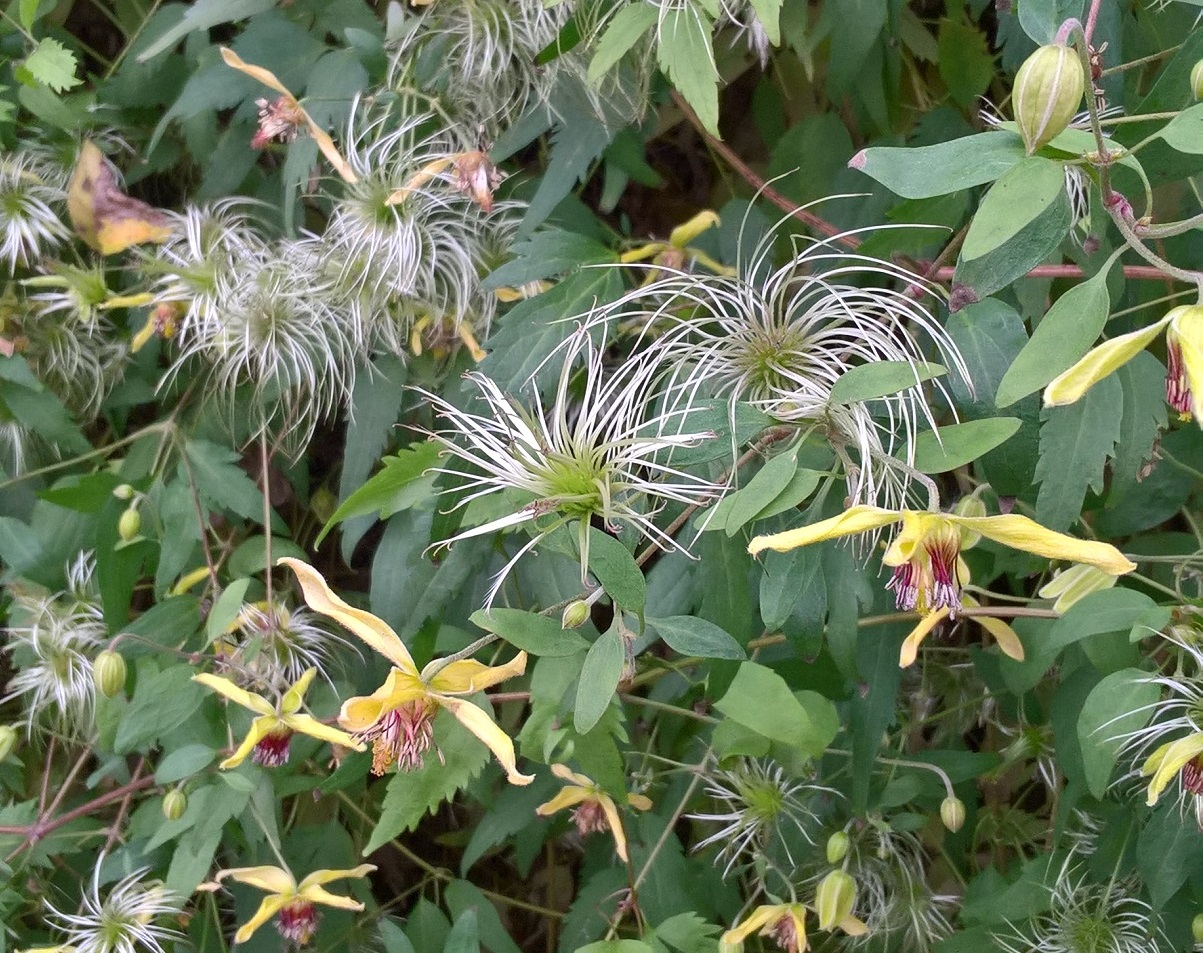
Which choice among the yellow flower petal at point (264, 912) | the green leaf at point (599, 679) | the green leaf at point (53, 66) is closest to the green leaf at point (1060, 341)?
the green leaf at point (599, 679)

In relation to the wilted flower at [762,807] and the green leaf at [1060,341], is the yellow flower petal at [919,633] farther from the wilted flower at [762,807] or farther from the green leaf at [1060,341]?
the wilted flower at [762,807]

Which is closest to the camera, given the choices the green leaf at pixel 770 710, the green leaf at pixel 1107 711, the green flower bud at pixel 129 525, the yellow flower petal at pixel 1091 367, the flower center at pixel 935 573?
the yellow flower petal at pixel 1091 367

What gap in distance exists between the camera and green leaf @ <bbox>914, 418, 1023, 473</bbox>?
58 centimetres

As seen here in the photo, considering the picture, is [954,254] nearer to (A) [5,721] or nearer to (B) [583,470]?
(B) [583,470]

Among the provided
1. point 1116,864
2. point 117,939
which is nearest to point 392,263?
point 117,939

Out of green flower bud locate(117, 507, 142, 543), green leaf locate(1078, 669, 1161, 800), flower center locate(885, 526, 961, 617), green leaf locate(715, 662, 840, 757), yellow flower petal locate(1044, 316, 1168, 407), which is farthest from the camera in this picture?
green flower bud locate(117, 507, 142, 543)

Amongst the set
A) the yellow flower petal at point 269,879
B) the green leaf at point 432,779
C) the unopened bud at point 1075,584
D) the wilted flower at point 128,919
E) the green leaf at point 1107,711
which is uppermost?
the unopened bud at point 1075,584

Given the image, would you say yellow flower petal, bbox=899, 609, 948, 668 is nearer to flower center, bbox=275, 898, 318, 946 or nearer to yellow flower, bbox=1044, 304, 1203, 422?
yellow flower, bbox=1044, 304, 1203, 422

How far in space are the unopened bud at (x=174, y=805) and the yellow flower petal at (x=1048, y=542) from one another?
2.27 feet

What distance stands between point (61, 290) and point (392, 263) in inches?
17.8

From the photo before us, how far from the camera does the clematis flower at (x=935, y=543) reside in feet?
1.66

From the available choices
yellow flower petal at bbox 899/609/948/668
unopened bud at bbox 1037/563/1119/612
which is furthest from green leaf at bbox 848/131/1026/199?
unopened bud at bbox 1037/563/1119/612

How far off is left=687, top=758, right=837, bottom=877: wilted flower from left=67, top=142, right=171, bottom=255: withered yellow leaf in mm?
785

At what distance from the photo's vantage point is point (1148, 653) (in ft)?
2.86
